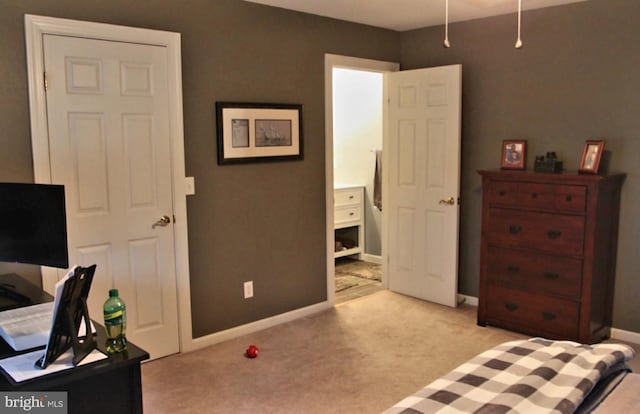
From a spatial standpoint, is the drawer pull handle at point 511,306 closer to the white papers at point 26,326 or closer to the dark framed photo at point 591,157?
the dark framed photo at point 591,157

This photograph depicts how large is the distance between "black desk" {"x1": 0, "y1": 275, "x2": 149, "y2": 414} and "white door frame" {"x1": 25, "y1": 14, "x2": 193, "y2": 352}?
141 cm

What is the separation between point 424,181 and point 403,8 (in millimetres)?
1451

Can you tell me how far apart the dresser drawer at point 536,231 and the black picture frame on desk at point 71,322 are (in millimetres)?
3006

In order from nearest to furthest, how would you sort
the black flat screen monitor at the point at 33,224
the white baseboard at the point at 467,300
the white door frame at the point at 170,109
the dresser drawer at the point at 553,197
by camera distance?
the black flat screen monitor at the point at 33,224, the white door frame at the point at 170,109, the dresser drawer at the point at 553,197, the white baseboard at the point at 467,300

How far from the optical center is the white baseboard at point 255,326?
3768 millimetres

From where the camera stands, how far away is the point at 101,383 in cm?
179

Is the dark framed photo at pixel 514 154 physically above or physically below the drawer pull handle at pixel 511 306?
above

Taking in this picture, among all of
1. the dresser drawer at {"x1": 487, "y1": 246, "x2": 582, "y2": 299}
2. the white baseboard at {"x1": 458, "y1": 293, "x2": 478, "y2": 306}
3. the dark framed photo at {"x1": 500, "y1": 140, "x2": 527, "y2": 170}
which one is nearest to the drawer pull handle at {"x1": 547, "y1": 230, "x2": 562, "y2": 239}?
the dresser drawer at {"x1": 487, "y1": 246, "x2": 582, "y2": 299}

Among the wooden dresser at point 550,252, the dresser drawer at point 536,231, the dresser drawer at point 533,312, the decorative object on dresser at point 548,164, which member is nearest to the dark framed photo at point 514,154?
the decorative object on dresser at point 548,164

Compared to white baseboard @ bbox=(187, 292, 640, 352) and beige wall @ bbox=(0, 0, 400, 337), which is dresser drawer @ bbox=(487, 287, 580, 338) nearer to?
white baseboard @ bbox=(187, 292, 640, 352)

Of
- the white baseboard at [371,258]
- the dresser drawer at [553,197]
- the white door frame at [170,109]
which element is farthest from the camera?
the white baseboard at [371,258]

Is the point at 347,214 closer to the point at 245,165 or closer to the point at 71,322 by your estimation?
the point at 245,165

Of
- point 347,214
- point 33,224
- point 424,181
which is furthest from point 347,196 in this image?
point 33,224

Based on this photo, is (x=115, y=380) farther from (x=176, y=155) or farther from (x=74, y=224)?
(x=176, y=155)
